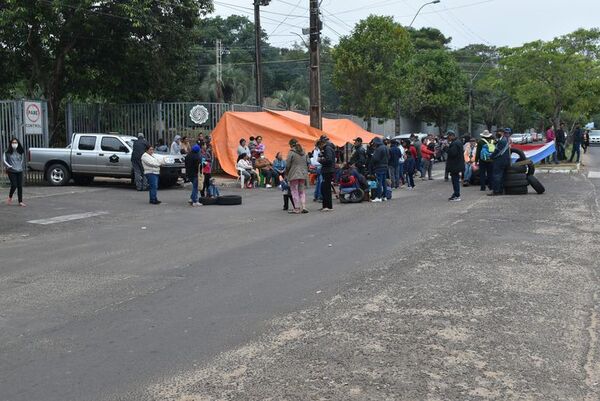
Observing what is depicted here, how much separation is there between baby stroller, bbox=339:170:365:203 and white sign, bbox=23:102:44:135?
10739mm

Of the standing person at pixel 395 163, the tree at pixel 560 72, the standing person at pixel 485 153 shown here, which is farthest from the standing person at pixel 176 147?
the tree at pixel 560 72

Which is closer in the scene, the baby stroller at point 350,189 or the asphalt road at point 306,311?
the asphalt road at point 306,311

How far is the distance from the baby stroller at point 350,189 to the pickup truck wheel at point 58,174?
9.80 metres

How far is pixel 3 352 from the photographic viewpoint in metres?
5.50

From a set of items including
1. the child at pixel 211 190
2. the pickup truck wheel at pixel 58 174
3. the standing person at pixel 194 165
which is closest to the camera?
the standing person at pixel 194 165

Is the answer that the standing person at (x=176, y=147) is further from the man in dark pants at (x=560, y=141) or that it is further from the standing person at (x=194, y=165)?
the man in dark pants at (x=560, y=141)

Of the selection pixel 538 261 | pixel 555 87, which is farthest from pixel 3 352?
pixel 555 87

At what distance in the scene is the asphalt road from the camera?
15.6ft

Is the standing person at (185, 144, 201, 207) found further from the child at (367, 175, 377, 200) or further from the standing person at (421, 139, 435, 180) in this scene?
the standing person at (421, 139, 435, 180)

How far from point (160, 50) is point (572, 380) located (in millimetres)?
23117

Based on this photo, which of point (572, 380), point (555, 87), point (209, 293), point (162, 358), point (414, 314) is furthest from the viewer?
point (555, 87)

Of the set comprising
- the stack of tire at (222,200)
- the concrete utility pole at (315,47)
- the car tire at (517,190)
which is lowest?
the stack of tire at (222,200)

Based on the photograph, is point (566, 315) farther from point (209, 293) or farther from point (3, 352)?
point (3, 352)

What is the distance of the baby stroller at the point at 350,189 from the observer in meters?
16.9
